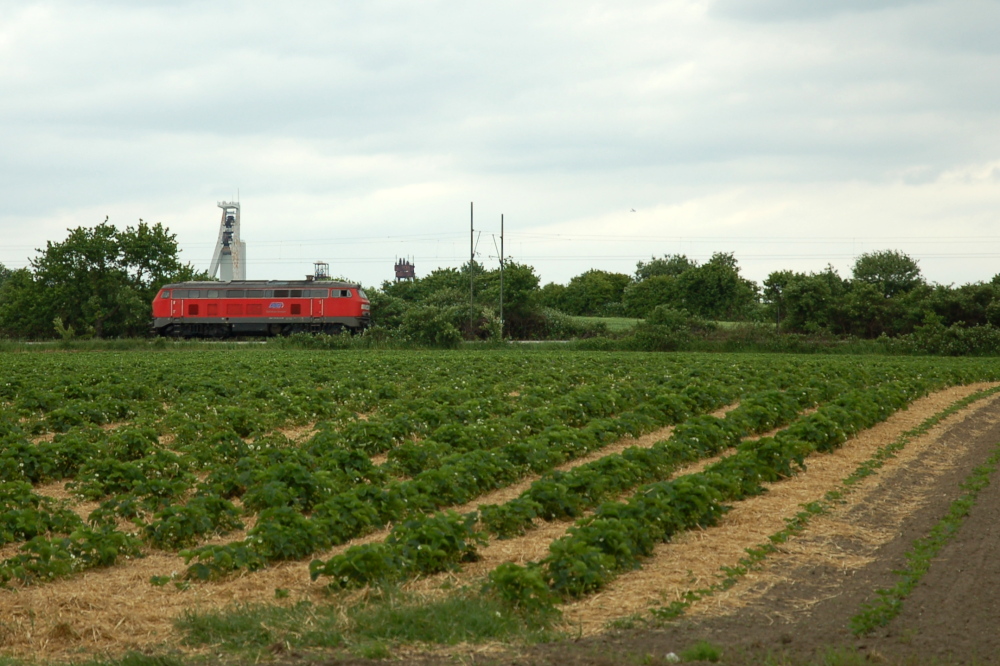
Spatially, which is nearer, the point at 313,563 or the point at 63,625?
the point at 63,625

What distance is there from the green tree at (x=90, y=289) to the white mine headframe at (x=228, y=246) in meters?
46.8

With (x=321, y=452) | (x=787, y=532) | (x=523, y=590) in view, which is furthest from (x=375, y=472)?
(x=787, y=532)

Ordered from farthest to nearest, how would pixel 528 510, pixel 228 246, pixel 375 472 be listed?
pixel 228 246
pixel 375 472
pixel 528 510

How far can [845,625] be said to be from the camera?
7.32 meters

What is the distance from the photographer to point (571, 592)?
8.29 metres

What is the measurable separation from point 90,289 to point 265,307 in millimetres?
16450

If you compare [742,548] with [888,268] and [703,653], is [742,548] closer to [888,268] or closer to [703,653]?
[703,653]

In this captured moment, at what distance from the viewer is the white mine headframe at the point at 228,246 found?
111m

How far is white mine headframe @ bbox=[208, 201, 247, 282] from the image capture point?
4377 inches

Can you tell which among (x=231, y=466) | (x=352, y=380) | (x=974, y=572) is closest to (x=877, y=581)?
(x=974, y=572)

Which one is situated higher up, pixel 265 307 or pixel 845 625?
pixel 265 307

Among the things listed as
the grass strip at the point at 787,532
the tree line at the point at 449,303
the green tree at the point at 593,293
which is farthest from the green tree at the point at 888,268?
the grass strip at the point at 787,532

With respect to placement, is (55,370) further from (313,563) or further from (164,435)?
(313,563)

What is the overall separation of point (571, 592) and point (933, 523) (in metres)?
5.32
